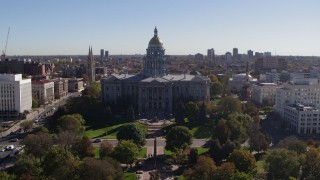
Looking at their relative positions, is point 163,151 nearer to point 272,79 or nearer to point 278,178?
point 278,178

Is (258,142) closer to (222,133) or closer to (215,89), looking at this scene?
(222,133)

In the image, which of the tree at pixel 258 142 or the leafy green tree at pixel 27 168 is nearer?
the leafy green tree at pixel 27 168

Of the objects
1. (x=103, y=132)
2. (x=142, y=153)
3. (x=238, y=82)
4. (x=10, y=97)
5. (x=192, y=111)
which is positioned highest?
(x=238, y=82)

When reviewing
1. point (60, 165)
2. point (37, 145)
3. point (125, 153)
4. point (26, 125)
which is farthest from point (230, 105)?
point (60, 165)

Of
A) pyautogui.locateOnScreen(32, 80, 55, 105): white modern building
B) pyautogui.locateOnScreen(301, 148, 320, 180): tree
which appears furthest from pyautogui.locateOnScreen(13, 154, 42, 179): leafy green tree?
pyautogui.locateOnScreen(32, 80, 55, 105): white modern building

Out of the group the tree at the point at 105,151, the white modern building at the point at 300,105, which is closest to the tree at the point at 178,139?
the tree at the point at 105,151

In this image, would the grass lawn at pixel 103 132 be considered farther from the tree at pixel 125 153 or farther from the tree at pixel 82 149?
the tree at pixel 125 153
